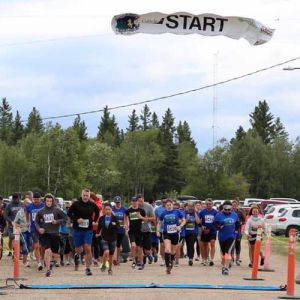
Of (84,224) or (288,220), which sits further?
(288,220)

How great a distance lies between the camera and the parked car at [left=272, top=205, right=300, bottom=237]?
3678 cm

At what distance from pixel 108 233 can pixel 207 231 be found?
3.91 m

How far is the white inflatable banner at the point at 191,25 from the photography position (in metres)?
15.1

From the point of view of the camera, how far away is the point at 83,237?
679 inches

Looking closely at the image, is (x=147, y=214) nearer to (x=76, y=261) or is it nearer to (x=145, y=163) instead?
(x=76, y=261)

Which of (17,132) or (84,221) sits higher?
(17,132)

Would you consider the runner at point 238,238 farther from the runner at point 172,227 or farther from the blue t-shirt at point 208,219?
the runner at point 172,227

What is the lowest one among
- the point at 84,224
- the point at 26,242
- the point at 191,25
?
the point at 26,242

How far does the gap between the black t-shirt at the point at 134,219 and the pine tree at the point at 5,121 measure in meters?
114

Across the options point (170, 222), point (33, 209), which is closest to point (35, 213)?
point (33, 209)

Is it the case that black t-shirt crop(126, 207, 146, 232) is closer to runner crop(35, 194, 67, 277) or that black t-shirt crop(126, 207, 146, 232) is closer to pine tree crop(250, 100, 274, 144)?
runner crop(35, 194, 67, 277)

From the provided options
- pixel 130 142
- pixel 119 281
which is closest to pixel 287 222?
pixel 119 281

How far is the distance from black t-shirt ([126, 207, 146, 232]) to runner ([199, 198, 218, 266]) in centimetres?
199

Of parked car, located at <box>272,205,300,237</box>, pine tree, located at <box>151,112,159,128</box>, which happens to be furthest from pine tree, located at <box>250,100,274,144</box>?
parked car, located at <box>272,205,300,237</box>
